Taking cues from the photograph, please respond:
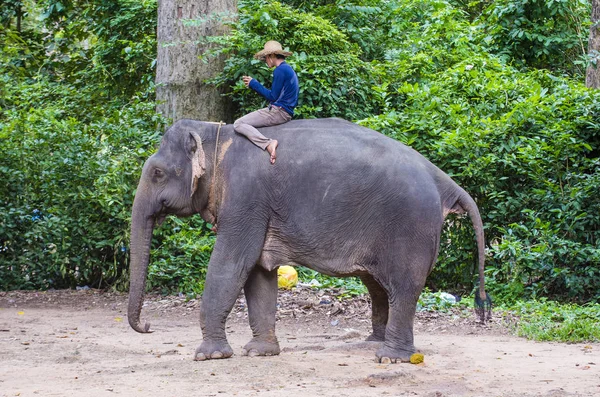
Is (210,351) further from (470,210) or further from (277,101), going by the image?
(470,210)

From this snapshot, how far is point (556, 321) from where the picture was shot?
9.36 meters

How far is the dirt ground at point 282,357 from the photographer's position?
637 centimetres

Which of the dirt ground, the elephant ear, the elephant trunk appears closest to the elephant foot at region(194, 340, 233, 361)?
the dirt ground

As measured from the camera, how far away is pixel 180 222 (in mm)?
11672

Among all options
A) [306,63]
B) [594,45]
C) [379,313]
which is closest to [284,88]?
[379,313]

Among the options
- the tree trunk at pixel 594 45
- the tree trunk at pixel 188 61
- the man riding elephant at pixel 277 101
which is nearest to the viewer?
the man riding elephant at pixel 277 101

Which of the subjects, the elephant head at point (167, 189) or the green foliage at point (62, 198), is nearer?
the elephant head at point (167, 189)

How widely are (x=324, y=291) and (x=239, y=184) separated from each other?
3.72 meters

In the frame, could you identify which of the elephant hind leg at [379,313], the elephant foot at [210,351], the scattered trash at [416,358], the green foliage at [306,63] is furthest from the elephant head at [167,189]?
the green foliage at [306,63]

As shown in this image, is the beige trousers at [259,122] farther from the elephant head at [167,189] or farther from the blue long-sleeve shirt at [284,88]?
the elephant head at [167,189]

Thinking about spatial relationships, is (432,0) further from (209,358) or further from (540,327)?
(209,358)

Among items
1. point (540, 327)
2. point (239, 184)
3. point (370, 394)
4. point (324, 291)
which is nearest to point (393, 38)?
point (324, 291)

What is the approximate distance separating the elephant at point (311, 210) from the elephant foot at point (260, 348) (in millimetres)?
12

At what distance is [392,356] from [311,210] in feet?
4.56
